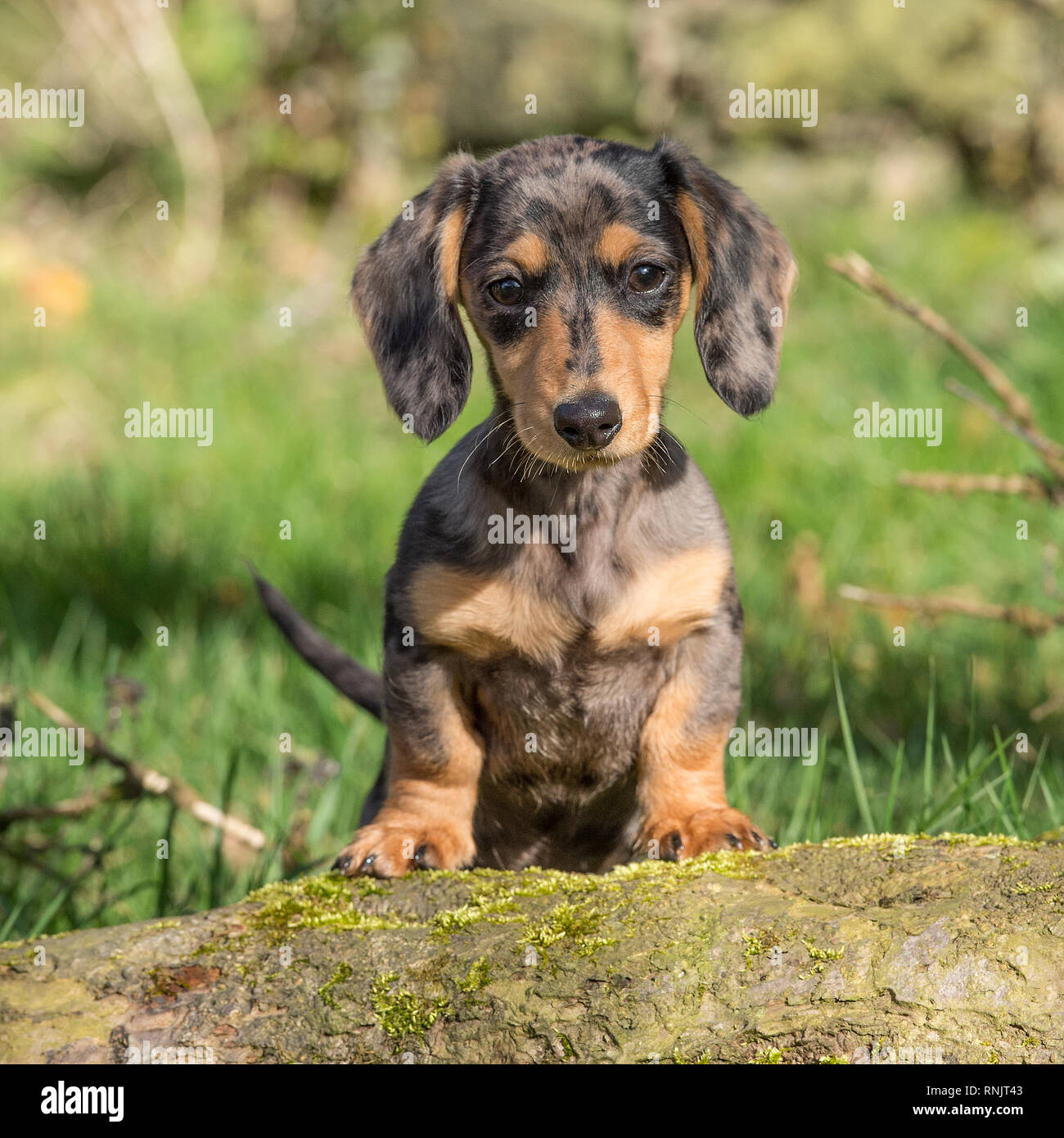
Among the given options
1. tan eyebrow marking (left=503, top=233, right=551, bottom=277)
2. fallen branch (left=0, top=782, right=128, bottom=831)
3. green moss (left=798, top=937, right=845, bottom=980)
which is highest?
tan eyebrow marking (left=503, top=233, right=551, bottom=277)

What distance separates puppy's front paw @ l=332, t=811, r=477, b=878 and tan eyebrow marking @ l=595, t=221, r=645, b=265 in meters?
1.15

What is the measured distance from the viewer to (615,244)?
255 centimetres

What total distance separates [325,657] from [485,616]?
774mm

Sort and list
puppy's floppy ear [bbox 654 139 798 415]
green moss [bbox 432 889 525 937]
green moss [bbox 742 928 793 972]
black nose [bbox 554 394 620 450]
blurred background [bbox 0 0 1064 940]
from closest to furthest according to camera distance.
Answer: green moss [bbox 742 928 793 972] → green moss [bbox 432 889 525 937] → black nose [bbox 554 394 620 450] → puppy's floppy ear [bbox 654 139 798 415] → blurred background [bbox 0 0 1064 940]

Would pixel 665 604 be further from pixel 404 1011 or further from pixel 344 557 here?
pixel 344 557

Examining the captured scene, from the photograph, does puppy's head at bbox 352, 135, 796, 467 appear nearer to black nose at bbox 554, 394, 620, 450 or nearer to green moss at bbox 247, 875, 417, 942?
black nose at bbox 554, 394, 620, 450

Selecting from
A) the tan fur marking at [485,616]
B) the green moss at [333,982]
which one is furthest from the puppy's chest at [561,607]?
the green moss at [333,982]

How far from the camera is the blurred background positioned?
354 centimetres

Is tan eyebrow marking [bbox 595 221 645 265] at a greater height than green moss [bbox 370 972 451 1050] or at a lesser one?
greater

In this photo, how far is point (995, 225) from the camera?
767 centimetres

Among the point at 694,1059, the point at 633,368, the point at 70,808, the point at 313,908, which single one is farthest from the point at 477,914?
the point at 70,808

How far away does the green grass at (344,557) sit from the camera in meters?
3.34

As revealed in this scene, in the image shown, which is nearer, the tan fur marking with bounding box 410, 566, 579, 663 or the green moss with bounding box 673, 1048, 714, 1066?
the green moss with bounding box 673, 1048, 714, 1066

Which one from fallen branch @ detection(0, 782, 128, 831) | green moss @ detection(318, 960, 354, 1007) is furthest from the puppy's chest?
fallen branch @ detection(0, 782, 128, 831)
